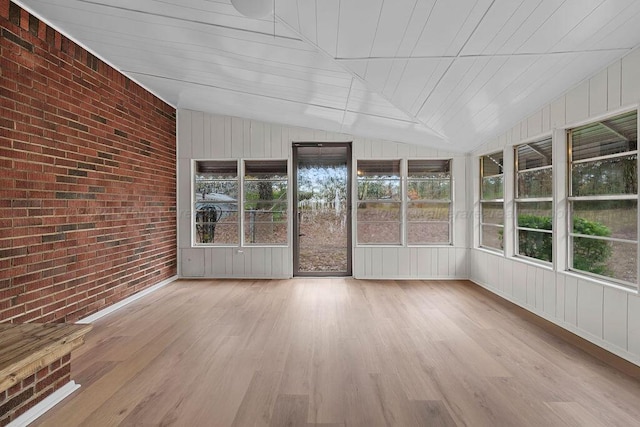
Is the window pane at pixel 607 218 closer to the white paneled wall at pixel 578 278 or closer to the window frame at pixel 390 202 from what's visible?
the white paneled wall at pixel 578 278

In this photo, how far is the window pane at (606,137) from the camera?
2.63m

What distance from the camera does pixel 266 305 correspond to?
4047 mm

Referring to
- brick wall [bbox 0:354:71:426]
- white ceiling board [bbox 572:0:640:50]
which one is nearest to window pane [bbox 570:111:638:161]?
white ceiling board [bbox 572:0:640:50]

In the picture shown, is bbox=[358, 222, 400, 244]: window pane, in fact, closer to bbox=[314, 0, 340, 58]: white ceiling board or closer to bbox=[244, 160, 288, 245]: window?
bbox=[244, 160, 288, 245]: window

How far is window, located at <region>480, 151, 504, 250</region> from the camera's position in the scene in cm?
461

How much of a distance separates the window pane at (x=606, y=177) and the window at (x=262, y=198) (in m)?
3.97

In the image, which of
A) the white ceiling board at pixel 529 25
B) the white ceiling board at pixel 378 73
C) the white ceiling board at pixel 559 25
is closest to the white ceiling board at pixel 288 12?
the white ceiling board at pixel 378 73

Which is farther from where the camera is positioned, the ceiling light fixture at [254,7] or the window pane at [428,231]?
the window pane at [428,231]

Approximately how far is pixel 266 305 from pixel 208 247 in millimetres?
2009

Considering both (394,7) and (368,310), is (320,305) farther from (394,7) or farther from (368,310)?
(394,7)

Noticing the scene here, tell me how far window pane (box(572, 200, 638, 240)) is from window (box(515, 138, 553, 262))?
351 mm

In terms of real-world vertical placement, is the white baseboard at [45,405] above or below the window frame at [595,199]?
below

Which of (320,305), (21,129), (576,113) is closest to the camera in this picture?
(21,129)

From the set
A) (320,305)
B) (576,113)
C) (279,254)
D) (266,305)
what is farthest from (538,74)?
(279,254)
